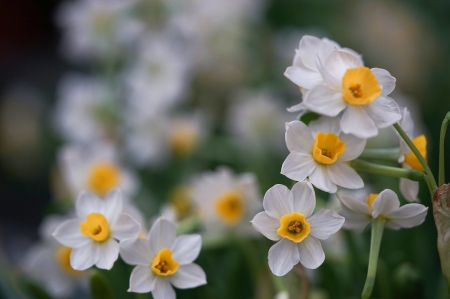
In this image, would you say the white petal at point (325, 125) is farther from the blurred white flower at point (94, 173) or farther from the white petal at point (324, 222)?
the blurred white flower at point (94, 173)

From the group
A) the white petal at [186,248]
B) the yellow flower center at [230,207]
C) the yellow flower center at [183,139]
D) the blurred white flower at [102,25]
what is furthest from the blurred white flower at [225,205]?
the blurred white flower at [102,25]

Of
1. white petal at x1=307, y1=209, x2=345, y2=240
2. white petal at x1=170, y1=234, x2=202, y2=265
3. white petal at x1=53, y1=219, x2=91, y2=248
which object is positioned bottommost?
white petal at x1=170, y1=234, x2=202, y2=265

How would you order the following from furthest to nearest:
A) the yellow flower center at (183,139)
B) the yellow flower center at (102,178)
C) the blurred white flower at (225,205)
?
the yellow flower center at (183,139), the yellow flower center at (102,178), the blurred white flower at (225,205)

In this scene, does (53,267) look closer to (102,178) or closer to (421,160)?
(102,178)

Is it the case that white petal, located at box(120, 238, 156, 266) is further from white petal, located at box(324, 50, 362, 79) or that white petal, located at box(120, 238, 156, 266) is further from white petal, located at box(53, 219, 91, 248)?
white petal, located at box(324, 50, 362, 79)

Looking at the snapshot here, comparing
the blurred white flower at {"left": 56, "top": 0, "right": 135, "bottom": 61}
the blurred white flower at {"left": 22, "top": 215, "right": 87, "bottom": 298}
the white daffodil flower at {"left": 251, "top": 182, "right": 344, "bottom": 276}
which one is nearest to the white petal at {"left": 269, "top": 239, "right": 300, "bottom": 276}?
the white daffodil flower at {"left": 251, "top": 182, "right": 344, "bottom": 276}

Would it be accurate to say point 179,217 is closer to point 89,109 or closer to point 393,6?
point 89,109

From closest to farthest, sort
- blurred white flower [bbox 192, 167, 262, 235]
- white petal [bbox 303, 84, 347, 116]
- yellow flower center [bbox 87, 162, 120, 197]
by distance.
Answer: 1. white petal [bbox 303, 84, 347, 116]
2. blurred white flower [bbox 192, 167, 262, 235]
3. yellow flower center [bbox 87, 162, 120, 197]
